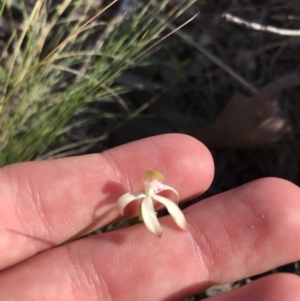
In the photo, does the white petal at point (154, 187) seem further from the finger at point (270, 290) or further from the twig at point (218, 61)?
the twig at point (218, 61)

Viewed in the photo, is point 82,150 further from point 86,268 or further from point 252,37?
point 252,37

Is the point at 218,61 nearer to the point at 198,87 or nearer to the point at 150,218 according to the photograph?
the point at 198,87

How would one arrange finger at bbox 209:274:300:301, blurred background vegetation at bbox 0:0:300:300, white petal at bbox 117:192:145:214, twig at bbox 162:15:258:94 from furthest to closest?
twig at bbox 162:15:258:94
blurred background vegetation at bbox 0:0:300:300
white petal at bbox 117:192:145:214
finger at bbox 209:274:300:301

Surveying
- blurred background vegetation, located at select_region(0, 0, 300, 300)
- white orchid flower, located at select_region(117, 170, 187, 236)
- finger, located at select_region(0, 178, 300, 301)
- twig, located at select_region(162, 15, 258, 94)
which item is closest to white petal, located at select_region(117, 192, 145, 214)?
white orchid flower, located at select_region(117, 170, 187, 236)

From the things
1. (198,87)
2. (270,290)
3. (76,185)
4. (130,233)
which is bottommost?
(270,290)

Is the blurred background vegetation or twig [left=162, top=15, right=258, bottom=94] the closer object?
the blurred background vegetation

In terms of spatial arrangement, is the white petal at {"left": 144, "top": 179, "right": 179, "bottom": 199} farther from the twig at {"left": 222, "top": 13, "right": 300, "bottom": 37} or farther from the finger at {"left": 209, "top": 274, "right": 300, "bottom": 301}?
the twig at {"left": 222, "top": 13, "right": 300, "bottom": 37}

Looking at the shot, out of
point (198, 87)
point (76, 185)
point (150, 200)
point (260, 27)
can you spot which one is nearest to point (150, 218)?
point (150, 200)

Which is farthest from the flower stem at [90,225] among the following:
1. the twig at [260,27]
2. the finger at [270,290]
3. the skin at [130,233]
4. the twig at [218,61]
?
the twig at [260,27]
